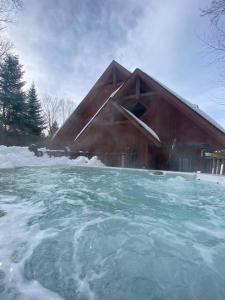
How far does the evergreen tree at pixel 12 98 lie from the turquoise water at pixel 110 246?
60.0 ft

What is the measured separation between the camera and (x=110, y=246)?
2.44m

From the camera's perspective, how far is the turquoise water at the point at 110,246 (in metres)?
1.68

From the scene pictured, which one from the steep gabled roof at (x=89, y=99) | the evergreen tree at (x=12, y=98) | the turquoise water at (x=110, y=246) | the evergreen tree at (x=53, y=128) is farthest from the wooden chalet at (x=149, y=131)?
the evergreen tree at (x=53, y=128)

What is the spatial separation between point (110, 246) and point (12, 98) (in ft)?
71.9

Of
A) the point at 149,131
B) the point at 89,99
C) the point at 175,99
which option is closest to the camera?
the point at 149,131

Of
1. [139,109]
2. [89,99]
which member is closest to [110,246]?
[139,109]

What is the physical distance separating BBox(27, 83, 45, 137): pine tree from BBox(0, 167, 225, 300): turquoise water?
18.5 metres

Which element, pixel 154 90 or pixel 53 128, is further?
pixel 53 128

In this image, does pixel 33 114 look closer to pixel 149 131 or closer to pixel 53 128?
pixel 53 128

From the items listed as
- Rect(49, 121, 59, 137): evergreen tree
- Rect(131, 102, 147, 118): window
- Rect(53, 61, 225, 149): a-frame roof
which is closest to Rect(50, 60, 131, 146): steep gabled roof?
Rect(53, 61, 225, 149): a-frame roof

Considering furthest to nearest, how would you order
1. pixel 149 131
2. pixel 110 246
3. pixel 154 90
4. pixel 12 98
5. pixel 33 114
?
1. pixel 33 114
2. pixel 12 98
3. pixel 154 90
4. pixel 149 131
5. pixel 110 246

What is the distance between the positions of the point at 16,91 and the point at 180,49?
1970 centimetres

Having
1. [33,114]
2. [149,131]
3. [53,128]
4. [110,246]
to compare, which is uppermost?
[33,114]

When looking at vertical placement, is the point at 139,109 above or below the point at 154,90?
below
